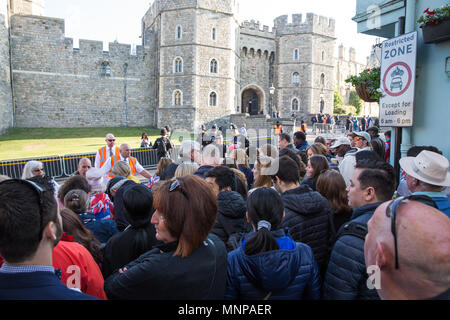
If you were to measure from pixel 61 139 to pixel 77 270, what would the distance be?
22.6 meters

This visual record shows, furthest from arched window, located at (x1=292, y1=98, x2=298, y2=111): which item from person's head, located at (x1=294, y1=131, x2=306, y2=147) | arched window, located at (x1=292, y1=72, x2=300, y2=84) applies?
person's head, located at (x1=294, y1=131, x2=306, y2=147)

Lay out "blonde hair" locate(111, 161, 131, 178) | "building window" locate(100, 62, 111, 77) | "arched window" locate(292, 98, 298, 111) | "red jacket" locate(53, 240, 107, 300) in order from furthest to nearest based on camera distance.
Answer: "arched window" locate(292, 98, 298, 111) < "building window" locate(100, 62, 111, 77) < "blonde hair" locate(111, 161, 131, 178) < "red jacket" locate(53, 240, 107, 300)

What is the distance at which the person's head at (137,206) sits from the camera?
2.53 metres

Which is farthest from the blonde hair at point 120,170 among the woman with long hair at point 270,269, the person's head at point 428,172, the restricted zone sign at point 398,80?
the restricted zone sign at point 398,80

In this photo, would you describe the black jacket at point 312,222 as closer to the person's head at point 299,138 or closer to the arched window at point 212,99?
the person's head at point 299,138

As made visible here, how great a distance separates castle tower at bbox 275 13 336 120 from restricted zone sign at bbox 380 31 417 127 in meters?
28.8

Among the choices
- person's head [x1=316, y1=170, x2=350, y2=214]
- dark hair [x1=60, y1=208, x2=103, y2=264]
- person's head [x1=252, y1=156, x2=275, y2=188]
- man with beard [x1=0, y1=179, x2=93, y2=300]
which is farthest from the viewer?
person's head [x1=252, y1=156, x2=275, y2=188]

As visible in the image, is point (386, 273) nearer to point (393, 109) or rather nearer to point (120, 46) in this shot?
point (393, 109)

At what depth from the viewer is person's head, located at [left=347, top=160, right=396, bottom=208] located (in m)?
2.57

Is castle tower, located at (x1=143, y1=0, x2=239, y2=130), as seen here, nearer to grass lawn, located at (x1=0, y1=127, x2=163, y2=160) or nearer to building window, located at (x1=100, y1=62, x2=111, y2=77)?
grass lawn, located at (x1=0, y1=127, x2=163, y2=160)

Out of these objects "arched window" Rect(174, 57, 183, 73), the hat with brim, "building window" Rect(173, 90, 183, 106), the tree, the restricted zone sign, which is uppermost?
"arched window" Rect(174, 57, 183, 73)

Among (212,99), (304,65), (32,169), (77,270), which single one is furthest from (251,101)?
(77,270)
